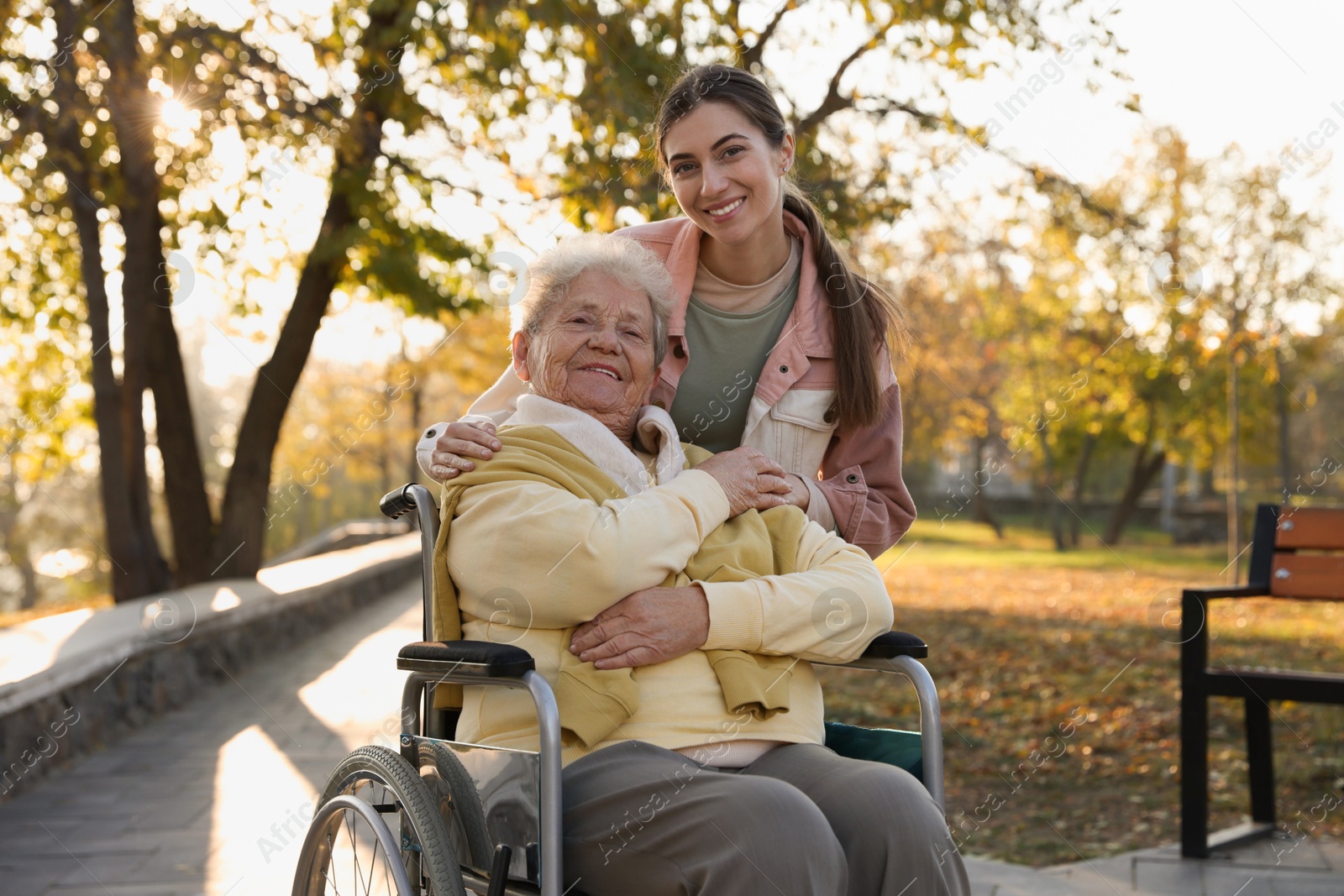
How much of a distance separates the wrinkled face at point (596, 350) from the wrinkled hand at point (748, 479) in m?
0.20

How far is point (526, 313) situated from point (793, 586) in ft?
2.31

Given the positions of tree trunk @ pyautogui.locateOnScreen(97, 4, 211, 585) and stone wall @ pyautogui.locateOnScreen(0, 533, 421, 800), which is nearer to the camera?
stone wall @ pyautogui.locateOnScreen(0, 533, 421, 800)

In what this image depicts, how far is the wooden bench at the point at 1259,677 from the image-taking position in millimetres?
3504

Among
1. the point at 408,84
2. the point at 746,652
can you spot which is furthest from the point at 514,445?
the point at 408,84

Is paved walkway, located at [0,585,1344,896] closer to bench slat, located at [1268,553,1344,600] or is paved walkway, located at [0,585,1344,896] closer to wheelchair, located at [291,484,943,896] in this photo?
bench slat, located at [1268,553,1344,600]

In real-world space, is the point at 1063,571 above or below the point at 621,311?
below

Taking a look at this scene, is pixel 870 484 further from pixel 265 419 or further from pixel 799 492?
pixel 265 419

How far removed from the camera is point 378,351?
79.6 ft

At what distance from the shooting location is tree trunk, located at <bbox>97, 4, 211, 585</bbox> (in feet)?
24.4

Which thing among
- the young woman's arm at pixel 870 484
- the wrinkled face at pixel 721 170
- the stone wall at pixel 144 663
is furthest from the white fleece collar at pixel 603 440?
the stone wall at pixel 144 663

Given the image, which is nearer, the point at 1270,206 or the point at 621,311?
the point at 621,311

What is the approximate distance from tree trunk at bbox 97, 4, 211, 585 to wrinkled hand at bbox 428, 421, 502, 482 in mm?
6189

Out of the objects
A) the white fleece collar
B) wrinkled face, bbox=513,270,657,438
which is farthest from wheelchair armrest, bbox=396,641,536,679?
wrinkled face, bbox=513,270,657,438

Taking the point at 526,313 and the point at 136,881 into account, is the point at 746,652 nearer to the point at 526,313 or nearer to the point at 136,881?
the point at 526,313
